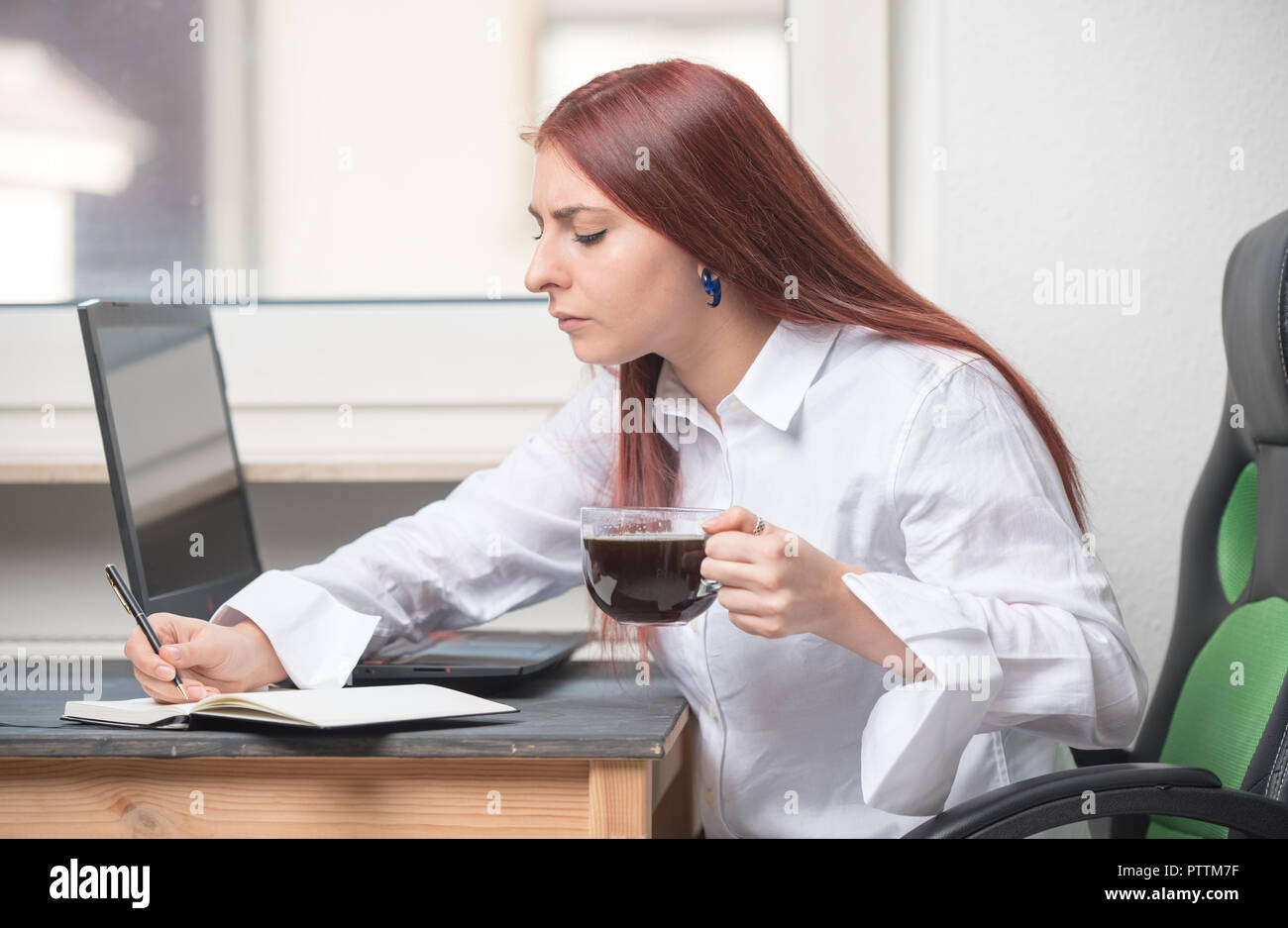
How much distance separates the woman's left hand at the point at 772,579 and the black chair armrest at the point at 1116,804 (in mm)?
174

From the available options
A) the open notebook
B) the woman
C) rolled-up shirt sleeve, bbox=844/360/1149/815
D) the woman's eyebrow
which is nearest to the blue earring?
the woman

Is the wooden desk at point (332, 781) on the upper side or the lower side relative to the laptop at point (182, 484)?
lower

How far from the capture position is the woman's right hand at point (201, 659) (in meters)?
0.97

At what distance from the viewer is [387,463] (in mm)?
1562

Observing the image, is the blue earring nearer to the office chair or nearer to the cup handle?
the cup handle

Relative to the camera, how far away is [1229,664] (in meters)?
1.10

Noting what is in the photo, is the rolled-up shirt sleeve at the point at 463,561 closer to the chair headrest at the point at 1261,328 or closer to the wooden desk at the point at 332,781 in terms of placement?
the wooden desk at the point at 332,781

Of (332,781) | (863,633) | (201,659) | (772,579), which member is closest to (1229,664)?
(863,633)

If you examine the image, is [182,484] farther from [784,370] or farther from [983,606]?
[983,606]

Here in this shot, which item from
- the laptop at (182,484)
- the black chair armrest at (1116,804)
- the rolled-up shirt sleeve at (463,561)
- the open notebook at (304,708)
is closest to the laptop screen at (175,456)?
the laptop at (182,484)

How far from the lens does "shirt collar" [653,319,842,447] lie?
1114 mm

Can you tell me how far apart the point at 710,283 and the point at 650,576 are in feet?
1.18
